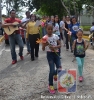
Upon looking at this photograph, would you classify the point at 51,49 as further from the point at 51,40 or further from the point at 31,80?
the point at 31,80

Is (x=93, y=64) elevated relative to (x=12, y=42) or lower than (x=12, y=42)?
lower

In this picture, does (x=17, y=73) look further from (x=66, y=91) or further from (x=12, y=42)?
(x=66, y=91)

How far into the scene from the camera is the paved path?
524 cm

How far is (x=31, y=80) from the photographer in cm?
636

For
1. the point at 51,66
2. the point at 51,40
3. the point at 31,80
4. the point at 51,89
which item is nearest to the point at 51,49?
the point at 51,40

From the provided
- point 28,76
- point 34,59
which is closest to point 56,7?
point 34,59

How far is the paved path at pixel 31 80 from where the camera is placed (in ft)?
17.2

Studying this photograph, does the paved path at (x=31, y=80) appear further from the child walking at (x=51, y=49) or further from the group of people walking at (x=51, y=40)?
the child walking at (x=51, y=49)

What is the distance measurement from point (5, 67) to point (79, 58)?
285cm

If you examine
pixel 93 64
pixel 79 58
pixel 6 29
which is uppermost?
pixel 6 29

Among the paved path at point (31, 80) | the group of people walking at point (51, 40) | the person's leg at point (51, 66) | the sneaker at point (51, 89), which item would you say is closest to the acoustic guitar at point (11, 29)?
the group of people walking at point (51, 40)

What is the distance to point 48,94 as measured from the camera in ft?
17.3

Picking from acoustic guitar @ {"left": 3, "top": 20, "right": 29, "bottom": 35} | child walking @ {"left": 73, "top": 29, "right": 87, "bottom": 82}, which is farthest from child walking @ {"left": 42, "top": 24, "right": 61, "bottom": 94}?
acoustic guitar @ {"left": 3, "top": 20, "right": 29, "bottom": 35}

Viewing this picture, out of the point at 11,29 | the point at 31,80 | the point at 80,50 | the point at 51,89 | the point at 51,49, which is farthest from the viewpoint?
the point at 11,29
